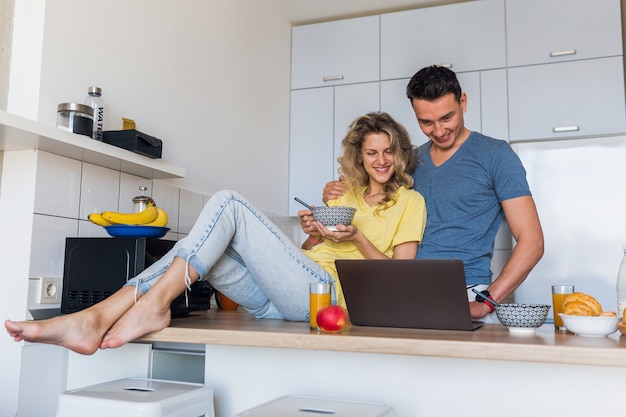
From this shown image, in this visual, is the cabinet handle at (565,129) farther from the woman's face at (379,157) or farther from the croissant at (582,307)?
the croissant at (582,307)

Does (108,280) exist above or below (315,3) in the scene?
below

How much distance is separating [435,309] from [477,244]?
65 centimetres

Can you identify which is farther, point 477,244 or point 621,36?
point 621,36

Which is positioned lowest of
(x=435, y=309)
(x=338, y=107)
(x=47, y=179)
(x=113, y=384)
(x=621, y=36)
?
(x=113, y=384)

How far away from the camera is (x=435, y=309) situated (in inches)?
51.3

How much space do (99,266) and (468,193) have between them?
1.17m

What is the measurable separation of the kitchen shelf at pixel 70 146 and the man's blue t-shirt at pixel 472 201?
0.94 metres

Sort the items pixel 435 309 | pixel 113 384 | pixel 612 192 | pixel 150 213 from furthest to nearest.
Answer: pixel 612 192
pixel 150 213
pixel 113 384
pixel 435 309

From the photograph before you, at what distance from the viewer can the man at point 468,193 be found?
1.82 meters

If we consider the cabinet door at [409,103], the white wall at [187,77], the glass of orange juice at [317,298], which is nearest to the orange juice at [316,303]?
the glass of orange juice at [317,298]

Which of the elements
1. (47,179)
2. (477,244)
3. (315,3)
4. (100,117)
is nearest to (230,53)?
(315,3)

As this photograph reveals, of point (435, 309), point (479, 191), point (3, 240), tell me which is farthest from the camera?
point (479, 191)

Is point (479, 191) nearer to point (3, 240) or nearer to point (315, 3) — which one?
point (3, 240)

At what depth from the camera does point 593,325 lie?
1.18 metres
